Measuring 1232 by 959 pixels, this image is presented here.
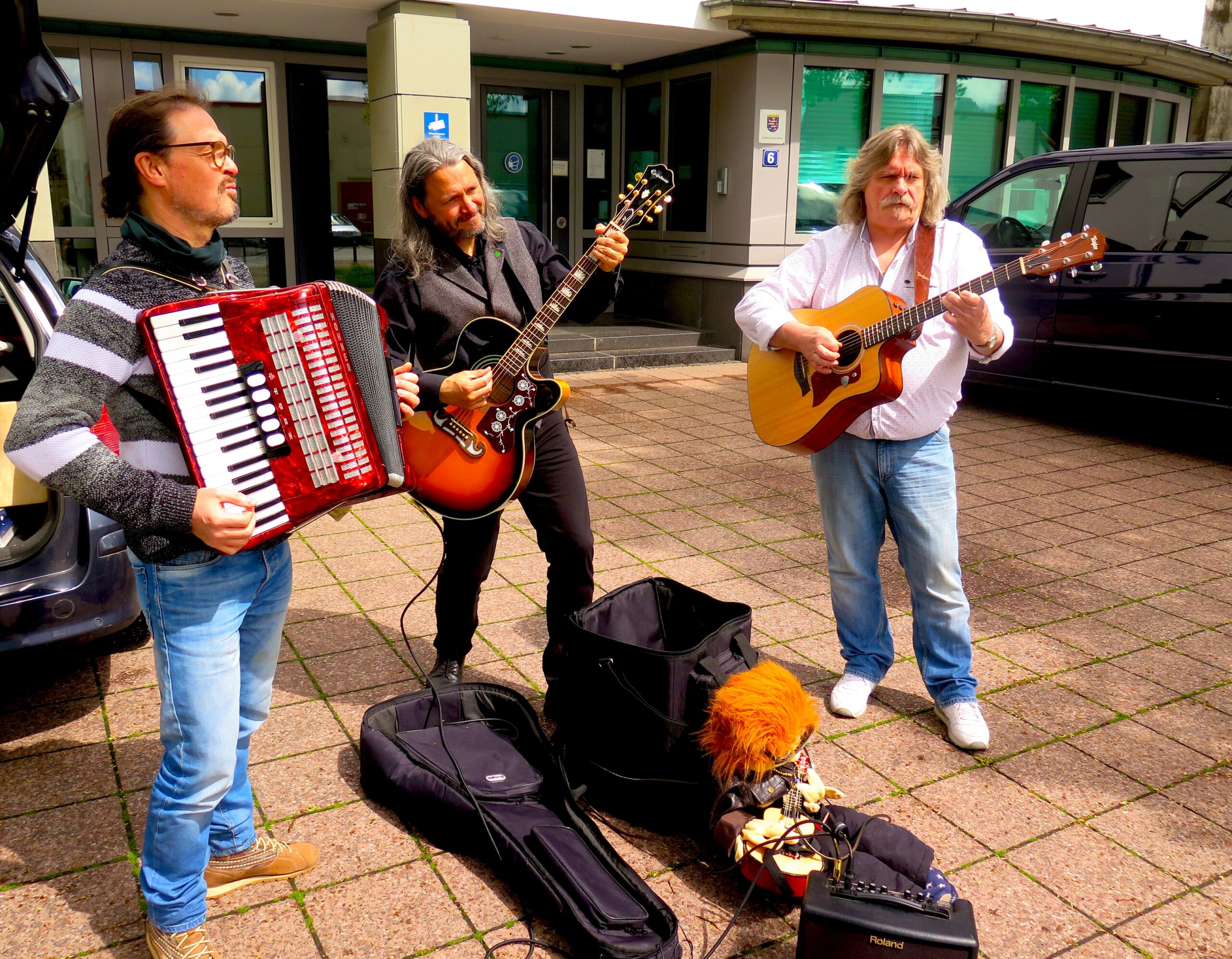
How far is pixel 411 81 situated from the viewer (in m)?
9.33

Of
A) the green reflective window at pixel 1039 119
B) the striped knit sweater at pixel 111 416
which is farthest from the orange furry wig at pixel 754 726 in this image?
the green reflective window at pixel 1039 119

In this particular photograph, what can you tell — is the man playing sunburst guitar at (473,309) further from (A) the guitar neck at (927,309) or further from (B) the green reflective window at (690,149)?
(B) the green reflective window at (690,149)

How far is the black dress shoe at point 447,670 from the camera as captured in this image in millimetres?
3633

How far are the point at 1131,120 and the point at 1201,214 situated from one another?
833 cm

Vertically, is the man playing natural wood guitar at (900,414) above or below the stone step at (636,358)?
above

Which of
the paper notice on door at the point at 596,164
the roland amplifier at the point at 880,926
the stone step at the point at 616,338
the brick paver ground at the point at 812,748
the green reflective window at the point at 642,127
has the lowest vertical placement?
the brick paver ground at the point at 812,748

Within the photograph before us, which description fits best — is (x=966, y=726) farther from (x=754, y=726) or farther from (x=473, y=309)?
(x=473, y=309)

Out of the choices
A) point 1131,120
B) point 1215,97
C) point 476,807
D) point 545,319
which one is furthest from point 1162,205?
point 1215,97

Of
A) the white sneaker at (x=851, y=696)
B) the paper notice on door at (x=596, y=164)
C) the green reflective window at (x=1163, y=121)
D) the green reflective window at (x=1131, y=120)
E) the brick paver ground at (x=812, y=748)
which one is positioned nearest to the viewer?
the brick paver ground at (x=812, y=748)

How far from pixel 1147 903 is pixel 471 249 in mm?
2738

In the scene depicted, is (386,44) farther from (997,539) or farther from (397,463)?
(397,463)

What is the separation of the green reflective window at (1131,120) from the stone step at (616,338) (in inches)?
279

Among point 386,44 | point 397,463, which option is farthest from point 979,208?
point 397,463

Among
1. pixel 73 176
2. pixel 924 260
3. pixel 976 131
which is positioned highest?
pixel 976 131
